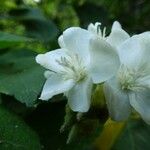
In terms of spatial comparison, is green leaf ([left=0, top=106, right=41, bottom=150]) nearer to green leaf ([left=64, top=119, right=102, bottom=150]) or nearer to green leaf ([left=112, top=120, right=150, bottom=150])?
green leaf ([left=64, top=119, right=102, bottom=150])

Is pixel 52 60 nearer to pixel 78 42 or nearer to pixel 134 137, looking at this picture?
pixel 78 42

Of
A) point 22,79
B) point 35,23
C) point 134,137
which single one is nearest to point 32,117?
point 22,79

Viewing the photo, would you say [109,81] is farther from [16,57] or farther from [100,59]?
[16,57]

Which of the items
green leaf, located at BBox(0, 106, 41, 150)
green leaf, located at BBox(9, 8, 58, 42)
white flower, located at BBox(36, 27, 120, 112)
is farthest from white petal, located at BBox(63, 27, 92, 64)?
green leaf, located at BBox(9, 8, 58, 42)

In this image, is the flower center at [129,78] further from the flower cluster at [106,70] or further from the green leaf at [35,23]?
the green leaf at [35,23]

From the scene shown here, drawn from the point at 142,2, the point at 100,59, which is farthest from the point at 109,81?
the point at 142,2
